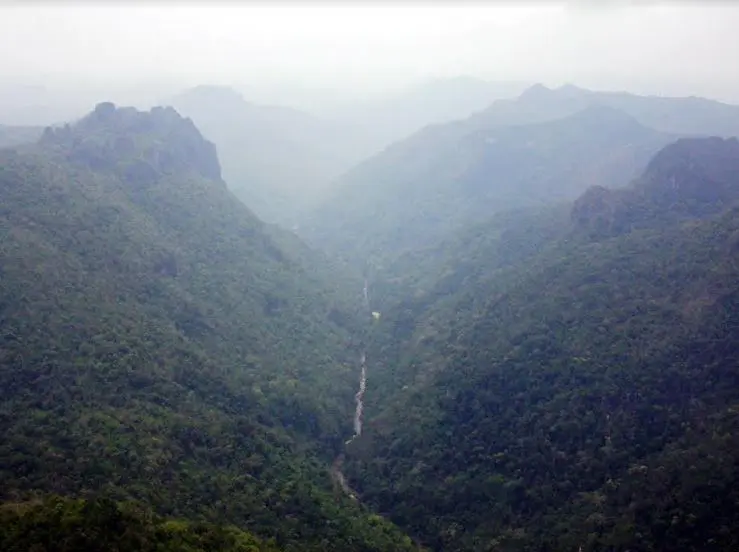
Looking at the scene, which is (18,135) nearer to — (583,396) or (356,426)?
(356,426)

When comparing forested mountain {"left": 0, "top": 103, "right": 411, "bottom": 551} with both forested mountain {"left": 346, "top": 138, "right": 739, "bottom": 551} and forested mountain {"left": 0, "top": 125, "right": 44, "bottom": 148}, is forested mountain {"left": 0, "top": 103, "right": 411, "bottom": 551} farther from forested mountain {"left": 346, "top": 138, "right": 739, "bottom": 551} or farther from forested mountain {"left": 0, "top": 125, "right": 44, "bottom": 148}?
forested mountain {"left": 0, "top": 125, "right": 44, "bottom": 148}

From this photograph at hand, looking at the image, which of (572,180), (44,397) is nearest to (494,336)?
(44,397)

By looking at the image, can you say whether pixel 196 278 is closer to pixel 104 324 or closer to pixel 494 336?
pixel 104 324

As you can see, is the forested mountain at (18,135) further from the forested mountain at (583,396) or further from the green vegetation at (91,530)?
the green vegetation at (91,530)

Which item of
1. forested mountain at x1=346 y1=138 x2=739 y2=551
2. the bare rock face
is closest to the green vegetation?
forested mountain at x1=346 y1=138 x2=739 y2=551

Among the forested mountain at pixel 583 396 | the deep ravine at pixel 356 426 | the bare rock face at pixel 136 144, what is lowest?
the deep ravine at pixel 356 426

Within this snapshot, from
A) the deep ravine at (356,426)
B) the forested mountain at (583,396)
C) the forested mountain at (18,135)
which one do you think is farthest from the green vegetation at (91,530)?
the forested mountain at (18,135)
